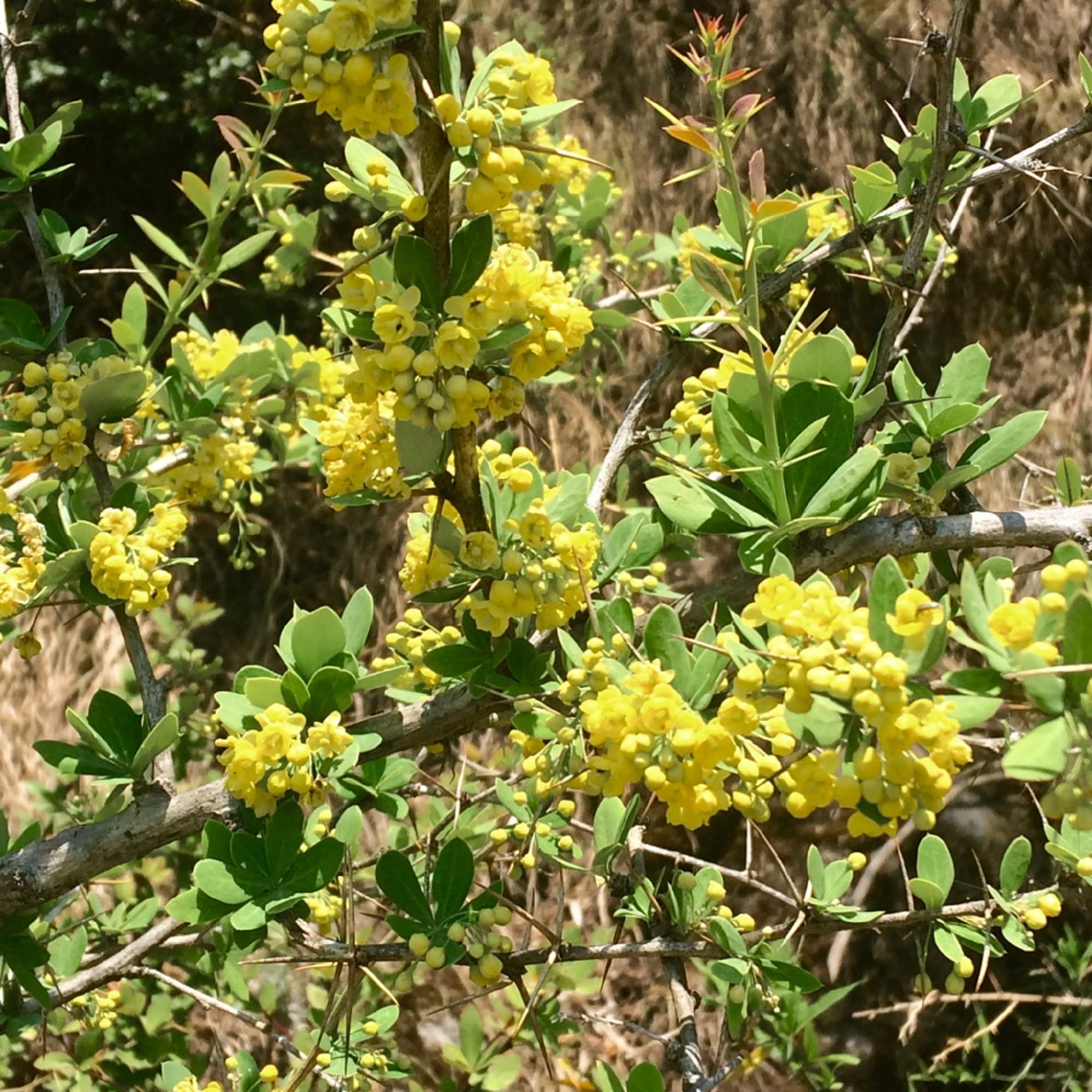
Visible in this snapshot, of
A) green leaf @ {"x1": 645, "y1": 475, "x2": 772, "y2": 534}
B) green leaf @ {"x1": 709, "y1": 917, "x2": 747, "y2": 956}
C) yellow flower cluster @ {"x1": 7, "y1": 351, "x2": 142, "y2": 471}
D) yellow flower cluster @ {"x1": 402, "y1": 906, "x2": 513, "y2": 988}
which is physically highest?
yellow flower cluster @ {"x1": 7, "y1": 351, "x2": 142, "y2": 471}

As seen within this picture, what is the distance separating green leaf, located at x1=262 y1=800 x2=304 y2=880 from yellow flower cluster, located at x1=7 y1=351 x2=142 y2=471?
0.48 m

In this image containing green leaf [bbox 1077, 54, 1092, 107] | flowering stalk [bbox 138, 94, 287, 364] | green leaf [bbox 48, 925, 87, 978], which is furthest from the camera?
green leaf [bbox 48, 925, 87, 978]

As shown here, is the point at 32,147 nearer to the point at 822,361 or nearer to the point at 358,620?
the point at 358,620

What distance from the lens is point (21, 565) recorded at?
3.12ft

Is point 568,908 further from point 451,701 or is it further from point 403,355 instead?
point 403,355

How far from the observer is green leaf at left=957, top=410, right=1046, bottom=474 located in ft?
2.84

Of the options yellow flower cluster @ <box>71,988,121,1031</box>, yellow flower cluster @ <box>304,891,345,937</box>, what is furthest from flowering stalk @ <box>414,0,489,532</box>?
yellow flower cluster @ <box>71,988,121,1031</box>

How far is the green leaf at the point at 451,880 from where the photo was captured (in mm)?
939

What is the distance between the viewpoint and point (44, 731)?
2.59 meters

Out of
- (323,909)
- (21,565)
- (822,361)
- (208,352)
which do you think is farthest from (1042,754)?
(208,352)

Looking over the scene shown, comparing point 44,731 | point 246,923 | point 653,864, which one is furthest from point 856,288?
point 44,731

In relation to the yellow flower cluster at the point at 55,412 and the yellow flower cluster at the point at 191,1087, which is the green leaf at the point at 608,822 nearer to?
the yellow flower cluster at the point at 191,1087

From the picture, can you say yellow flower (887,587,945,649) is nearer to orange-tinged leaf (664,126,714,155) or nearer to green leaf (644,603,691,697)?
green leaf (644,603,691,697)

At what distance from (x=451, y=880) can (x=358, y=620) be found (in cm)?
29
